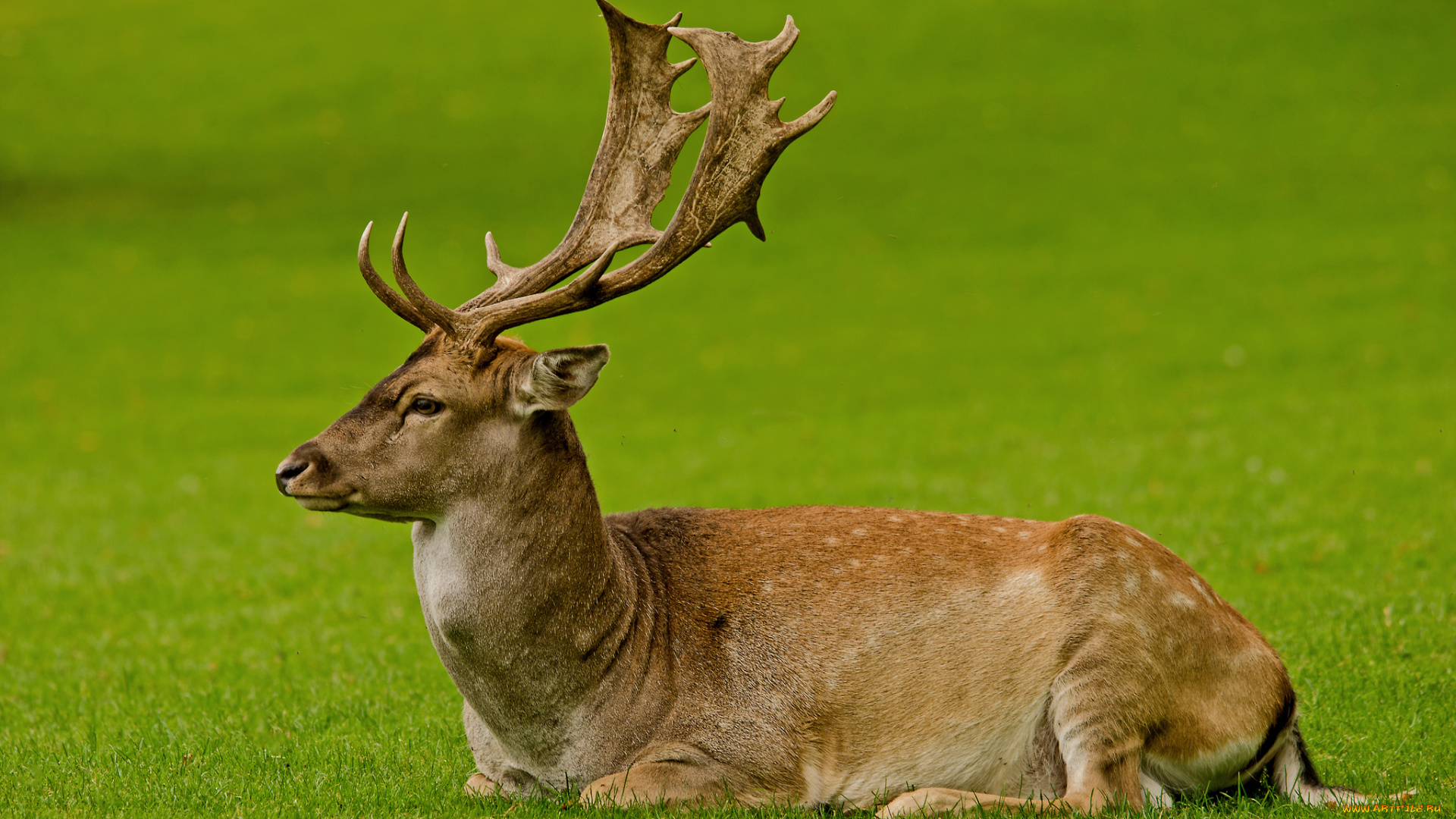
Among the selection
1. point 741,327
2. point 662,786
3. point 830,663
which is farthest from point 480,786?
point 741,327

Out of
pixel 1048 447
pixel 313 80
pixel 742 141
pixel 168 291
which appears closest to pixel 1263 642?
pixel 742 141

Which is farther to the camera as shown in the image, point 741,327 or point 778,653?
point 741,327

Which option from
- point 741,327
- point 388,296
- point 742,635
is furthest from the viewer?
point 741,327

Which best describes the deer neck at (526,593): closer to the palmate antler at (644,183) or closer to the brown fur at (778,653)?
the brown fur at (778,653)

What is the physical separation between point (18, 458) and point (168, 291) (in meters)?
8.14

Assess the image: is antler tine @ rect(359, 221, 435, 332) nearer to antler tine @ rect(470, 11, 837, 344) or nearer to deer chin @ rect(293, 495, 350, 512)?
antler tine @ rect(470, 11, 837, 344)

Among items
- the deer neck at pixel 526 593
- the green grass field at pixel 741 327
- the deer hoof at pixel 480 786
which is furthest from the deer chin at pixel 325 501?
the deer hoof at pixel 480 786

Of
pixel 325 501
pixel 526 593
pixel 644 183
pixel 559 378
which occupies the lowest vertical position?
pixel 526 593

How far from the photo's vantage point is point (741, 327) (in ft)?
76.8

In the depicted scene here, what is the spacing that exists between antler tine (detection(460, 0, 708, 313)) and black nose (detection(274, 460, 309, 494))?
124cm

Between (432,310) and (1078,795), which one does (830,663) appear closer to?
(1078,795)

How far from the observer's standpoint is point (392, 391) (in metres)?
5.44

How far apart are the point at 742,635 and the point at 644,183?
1.96 meters

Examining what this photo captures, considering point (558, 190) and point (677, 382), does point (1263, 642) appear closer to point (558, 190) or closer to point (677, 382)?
point (677, 382)
